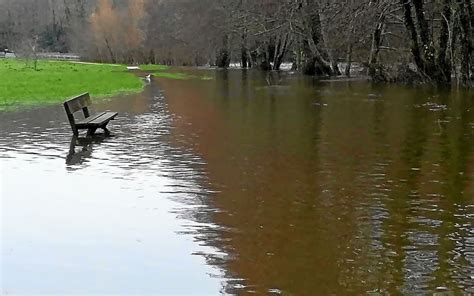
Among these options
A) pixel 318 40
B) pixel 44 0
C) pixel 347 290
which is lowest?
pixel 347 290

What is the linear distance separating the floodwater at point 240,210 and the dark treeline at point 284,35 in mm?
15779

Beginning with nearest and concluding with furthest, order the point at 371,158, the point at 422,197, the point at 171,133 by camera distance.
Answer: the point at 422,197, the point at 371,158, the point at 171,133

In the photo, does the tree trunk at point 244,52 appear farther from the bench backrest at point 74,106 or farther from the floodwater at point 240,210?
the floodwater at point 240,210

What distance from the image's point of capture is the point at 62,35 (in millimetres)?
121688

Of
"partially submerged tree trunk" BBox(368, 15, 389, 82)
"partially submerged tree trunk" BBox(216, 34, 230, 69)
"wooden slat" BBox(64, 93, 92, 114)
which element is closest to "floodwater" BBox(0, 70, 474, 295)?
"wooden slat" BBox(64, 93, 92, 114)

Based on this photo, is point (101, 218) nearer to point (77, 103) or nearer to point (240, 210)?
point (240, 210)

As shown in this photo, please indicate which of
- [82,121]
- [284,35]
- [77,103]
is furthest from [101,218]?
[284,35]

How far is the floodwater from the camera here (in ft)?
18.8

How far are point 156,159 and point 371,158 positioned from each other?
3.66 meters

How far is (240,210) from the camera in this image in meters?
7.93

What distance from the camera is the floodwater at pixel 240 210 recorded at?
18.8 feet

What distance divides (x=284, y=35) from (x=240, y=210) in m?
45.3

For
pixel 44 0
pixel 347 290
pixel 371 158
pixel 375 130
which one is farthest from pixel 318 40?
pixel 44 0

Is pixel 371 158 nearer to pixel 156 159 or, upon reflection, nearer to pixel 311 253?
pixel 156 159
